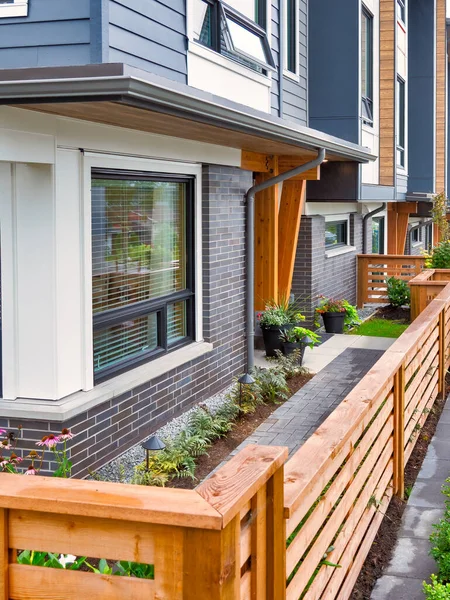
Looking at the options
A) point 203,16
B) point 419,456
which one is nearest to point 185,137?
point 203,16

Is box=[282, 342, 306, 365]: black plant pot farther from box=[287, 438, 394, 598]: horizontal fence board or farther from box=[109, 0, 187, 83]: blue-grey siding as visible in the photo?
box=[287, 438, 394, 598]: horizontal fence board

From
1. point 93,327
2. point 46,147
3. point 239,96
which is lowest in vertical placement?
point 93,327

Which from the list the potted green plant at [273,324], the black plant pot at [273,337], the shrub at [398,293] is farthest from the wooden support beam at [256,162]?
the shrub at [398,293]

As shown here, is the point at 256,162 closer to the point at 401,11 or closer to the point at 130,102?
the point at 130,102

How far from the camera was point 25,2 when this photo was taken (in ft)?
17.7

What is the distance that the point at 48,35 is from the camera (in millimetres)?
5348

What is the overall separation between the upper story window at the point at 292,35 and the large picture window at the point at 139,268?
4.42 m

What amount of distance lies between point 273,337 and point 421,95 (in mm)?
12909

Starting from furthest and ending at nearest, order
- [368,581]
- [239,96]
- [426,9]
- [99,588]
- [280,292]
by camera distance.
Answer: [426,9] < [280,292] < [239,96] < [368,581] < [99,588]

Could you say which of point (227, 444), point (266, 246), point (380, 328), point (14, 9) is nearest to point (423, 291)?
point (266, 246)

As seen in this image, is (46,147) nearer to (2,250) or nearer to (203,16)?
(2,250)

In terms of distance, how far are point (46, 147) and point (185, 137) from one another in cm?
219

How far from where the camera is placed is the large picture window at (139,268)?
21.5 ft

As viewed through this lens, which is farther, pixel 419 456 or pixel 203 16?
pixel 203 16
